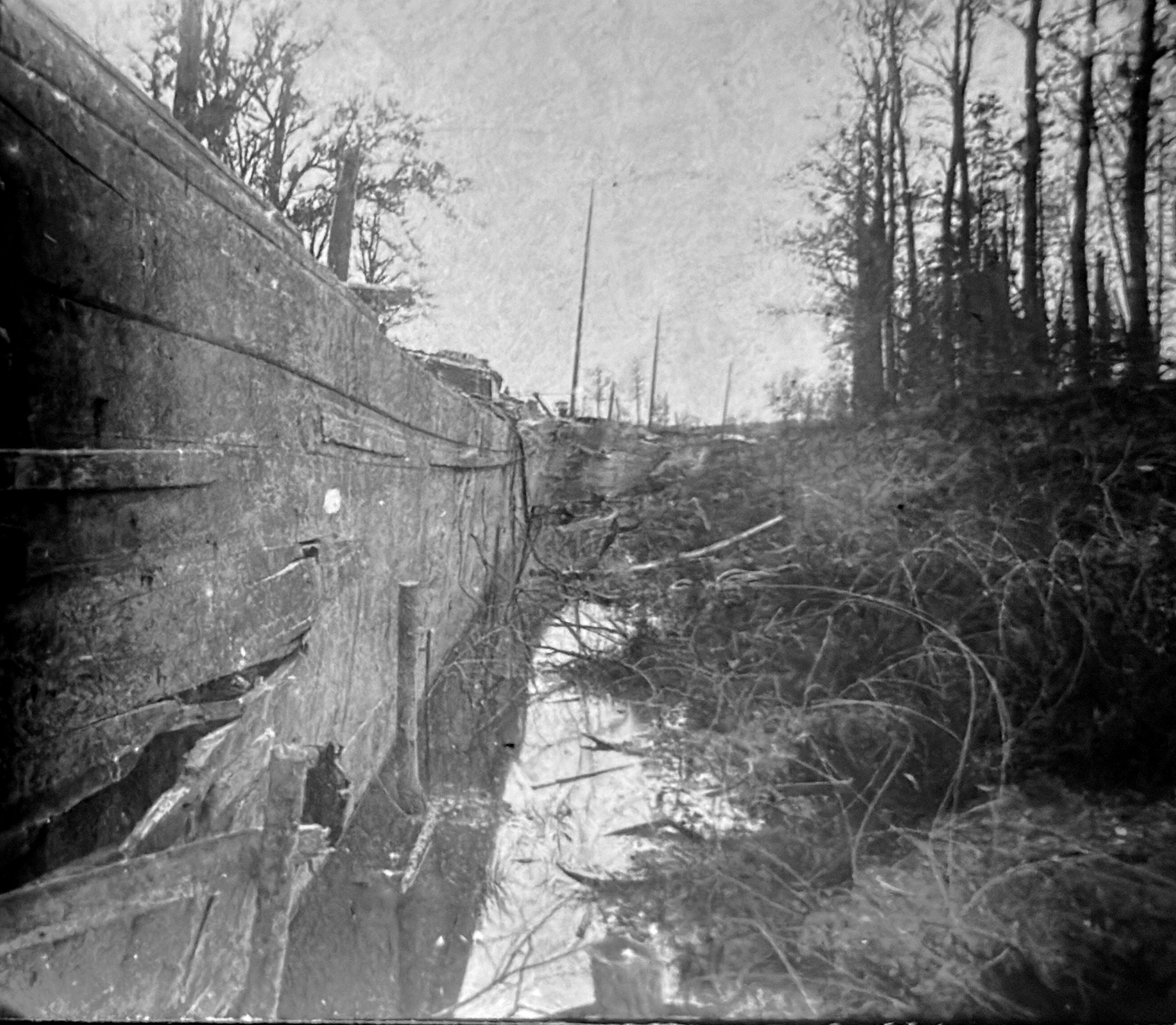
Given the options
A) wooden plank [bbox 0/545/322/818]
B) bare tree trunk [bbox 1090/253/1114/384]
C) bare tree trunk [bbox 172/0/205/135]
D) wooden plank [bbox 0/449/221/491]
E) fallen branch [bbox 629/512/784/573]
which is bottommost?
wooden plank [bbox 0/545/322/818]

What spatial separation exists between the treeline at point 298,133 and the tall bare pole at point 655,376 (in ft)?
2.85

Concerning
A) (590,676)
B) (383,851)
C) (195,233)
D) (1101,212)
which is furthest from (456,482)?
(1101,212)

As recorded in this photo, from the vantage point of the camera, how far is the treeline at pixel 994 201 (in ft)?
6.37

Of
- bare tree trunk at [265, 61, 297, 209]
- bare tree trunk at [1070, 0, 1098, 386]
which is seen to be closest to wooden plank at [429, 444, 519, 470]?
bare tree trunk at [265, 61, 297, 209]

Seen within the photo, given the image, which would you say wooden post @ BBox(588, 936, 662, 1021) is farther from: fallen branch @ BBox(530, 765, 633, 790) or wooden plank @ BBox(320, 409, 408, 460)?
wooden plank @ BBox(320, 409, 408, 460)

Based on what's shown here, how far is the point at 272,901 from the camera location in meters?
1.31

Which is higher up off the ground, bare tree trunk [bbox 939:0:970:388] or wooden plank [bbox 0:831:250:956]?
bare tree trunk [bbox 939:0:970:388]

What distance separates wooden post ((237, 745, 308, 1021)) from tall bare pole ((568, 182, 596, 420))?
169 cm

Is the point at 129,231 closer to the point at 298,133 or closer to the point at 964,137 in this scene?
the point at 298,133

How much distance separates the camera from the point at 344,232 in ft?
7.07

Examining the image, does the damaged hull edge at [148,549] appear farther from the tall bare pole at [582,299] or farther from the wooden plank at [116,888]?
the tall bare pole at [582,299]

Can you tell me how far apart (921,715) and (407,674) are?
1.77 m

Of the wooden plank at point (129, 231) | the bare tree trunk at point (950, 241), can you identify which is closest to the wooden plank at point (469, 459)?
the wooden plank at point (129, 231)

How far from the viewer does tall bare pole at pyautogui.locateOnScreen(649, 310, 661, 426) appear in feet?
7.80
